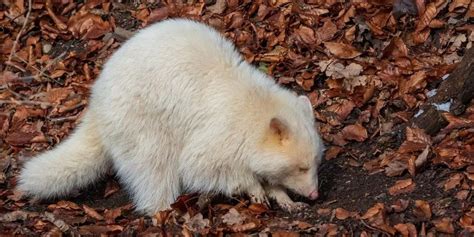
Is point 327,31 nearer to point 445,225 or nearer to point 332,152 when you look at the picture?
point 332,152

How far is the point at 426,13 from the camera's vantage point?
27.8 feet

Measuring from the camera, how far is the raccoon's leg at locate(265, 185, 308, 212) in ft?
22.1

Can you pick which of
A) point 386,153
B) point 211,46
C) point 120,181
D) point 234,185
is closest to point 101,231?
point 120,181

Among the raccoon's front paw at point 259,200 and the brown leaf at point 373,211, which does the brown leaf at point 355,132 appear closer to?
the raccoon's front paw at point 259,200

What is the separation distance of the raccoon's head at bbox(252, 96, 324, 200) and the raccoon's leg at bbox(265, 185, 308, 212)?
13cm

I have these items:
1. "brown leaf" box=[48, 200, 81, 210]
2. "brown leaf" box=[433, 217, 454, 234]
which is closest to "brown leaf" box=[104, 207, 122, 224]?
"brown leaf" box=[48, 200, 81, 210]

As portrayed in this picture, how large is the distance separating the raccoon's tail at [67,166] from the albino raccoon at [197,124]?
0.06 meters

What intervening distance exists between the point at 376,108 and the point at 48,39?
441 cm

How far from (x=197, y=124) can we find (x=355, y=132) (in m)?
1.63

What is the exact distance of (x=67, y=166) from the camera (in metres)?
7.13

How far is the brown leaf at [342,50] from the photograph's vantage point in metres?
8.34

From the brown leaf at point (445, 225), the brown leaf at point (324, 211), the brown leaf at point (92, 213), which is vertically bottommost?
the brown leaf at point (92, 213)

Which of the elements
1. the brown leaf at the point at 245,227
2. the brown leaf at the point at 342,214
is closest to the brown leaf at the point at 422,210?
the brown leaf at the point at 342,214

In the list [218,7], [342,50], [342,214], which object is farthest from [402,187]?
[218,7]
